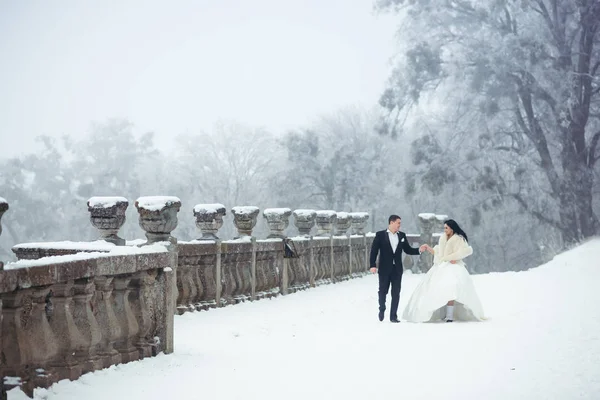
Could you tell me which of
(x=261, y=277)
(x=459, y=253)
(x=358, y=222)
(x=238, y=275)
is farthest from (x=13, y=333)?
(x=358, y=222)

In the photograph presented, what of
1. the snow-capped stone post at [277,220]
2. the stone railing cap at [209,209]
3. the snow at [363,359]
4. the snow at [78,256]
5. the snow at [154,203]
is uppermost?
the snow at [154,203]

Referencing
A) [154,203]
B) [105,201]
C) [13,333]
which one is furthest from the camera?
[154,203]

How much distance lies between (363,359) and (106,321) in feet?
8.41

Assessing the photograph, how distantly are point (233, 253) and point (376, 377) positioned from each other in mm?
7533

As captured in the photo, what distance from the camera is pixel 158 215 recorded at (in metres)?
10.8

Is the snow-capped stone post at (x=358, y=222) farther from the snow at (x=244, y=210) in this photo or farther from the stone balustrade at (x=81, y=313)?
the stone balustrade at (x=81, y=313)

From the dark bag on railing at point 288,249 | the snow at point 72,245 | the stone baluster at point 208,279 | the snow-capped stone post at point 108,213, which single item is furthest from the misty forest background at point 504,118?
the snow at point 72,245

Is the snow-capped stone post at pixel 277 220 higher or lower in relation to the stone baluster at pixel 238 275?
higher

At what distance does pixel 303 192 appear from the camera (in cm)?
5431

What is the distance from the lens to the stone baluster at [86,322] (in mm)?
6105

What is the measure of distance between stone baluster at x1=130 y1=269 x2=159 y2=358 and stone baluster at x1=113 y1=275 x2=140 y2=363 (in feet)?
0.39

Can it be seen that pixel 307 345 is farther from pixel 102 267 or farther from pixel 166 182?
pixel 166 182

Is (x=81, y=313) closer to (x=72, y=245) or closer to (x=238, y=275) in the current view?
(x=72, y=245)

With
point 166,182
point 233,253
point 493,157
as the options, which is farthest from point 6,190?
point 233,253
